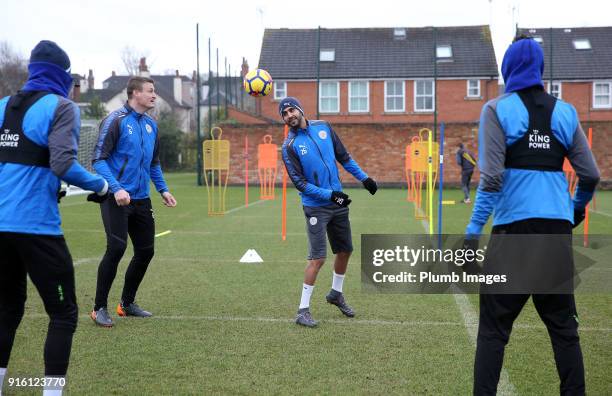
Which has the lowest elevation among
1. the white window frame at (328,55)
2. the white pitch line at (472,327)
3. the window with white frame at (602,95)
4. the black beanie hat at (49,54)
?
the white pitch line at (472,327)

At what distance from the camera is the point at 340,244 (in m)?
6.10

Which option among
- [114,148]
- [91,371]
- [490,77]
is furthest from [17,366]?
[490,77]

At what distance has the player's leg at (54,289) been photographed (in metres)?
3.64

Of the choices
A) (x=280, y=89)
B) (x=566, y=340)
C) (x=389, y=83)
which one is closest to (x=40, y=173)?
(x=566, y=340)

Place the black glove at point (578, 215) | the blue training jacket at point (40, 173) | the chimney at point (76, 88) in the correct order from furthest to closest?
the chimney at point (76, 88) < the black glove at point (578, 215) < the blue training jacket at point (40, 173)

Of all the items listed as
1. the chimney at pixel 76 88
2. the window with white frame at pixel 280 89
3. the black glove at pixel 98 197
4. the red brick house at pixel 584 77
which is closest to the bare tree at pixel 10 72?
the chimney at pixel 76 88

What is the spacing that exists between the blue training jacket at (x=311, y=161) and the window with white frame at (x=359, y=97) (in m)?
32.0

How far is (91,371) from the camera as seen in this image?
4.53 metres

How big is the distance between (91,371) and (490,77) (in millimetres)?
36454

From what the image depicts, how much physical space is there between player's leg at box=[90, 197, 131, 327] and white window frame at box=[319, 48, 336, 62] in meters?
34.4

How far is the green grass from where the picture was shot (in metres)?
4.33

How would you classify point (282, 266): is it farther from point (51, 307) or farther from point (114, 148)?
point (51, 307)

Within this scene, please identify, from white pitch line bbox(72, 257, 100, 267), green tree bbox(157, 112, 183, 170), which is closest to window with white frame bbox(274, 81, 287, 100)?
green tree bbox(157, 112, 183, 170)

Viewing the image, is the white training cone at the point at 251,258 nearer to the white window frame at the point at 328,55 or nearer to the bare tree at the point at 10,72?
the white window frame at the point at 328,55
